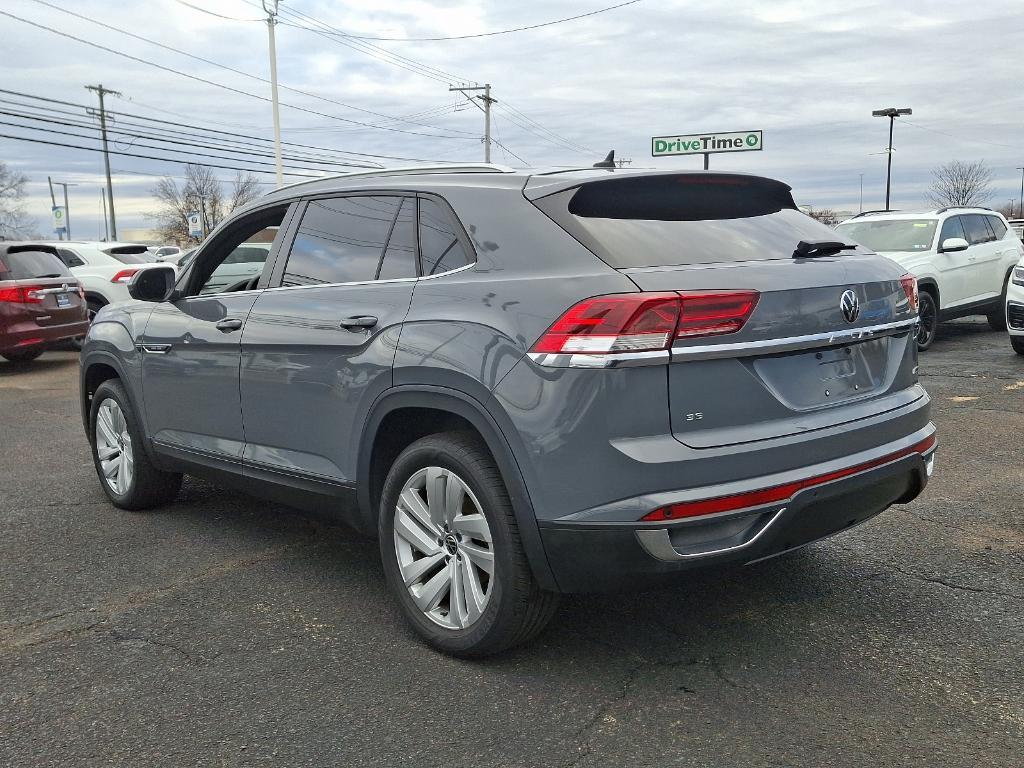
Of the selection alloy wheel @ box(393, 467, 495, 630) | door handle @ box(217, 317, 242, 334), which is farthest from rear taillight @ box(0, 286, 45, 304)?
alloy wheel @ box(393, 467, 495, 630)

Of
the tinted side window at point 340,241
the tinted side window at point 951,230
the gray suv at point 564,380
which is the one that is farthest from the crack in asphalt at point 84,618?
the tinted side window at point 951,230

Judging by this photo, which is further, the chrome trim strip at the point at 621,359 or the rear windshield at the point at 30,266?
the rear windshield at the point at 30,266

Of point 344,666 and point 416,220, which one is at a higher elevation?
point 416,220

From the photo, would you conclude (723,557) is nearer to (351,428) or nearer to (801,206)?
(351,428)

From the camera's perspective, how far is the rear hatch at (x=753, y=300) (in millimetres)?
2910

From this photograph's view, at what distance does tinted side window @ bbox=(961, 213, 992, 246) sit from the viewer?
13.3m

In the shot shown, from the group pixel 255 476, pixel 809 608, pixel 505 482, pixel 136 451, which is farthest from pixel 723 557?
pixel 136 451

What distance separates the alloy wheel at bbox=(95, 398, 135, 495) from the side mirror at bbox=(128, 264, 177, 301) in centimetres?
76

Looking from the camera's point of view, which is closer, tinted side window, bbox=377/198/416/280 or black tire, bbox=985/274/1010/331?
tinted side window, bbox=377/198/416/280

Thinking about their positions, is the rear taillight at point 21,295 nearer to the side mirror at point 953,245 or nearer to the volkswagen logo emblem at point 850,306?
the side mirror at point 953,245

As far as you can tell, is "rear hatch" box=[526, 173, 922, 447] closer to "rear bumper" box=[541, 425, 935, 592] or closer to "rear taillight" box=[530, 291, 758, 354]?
"rear taillight" box=[530, 291, 758, 354]

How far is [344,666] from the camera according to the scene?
3.36 meters

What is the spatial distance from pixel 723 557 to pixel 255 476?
2262 mm

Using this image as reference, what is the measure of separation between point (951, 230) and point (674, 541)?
1172cm
